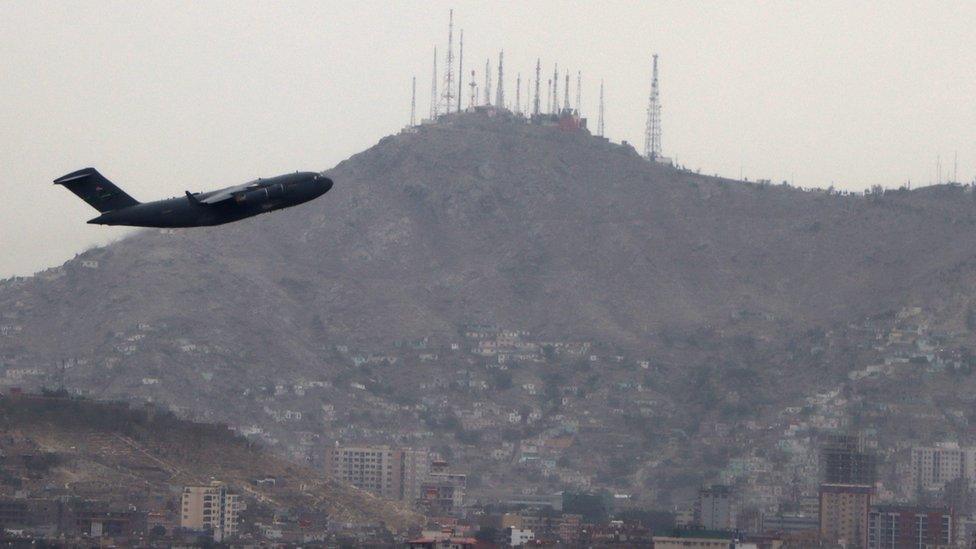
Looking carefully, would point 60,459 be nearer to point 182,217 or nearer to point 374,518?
point 374,518

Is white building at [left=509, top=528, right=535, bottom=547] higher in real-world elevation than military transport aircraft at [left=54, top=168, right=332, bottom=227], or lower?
lower

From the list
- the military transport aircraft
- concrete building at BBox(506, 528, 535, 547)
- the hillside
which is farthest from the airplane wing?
→ concrete building at BBox(506, 528, 535, 547)

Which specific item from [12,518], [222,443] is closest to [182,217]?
[12,518]

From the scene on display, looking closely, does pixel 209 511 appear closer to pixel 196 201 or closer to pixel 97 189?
pixel 97 189

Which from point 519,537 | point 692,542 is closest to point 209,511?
point 519,537

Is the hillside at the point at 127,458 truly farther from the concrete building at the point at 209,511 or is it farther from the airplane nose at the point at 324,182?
the airplane nose at the point at 324,182

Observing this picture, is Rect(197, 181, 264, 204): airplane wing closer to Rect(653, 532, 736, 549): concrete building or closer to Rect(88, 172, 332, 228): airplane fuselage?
Rect(88, 172, 332, 228): airplane fuselage
